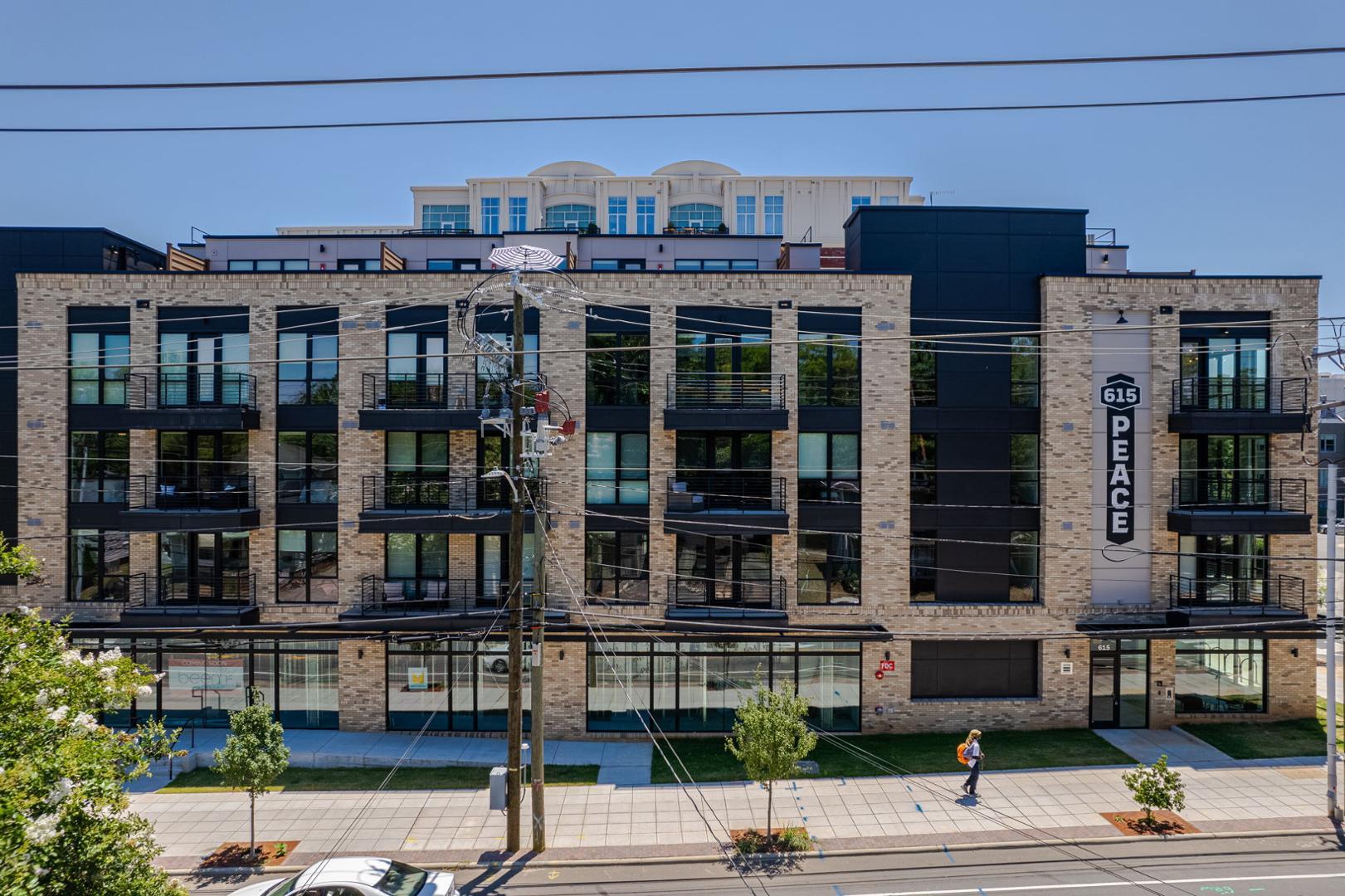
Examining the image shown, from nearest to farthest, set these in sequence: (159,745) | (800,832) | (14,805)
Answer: (14,805), (159,745), (800,832)

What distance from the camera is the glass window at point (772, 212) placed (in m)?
46.9

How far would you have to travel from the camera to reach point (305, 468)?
829 inches

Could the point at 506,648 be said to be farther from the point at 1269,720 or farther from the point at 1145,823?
the point at 1269,720

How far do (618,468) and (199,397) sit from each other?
40.3ft

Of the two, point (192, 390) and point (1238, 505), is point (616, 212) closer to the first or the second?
point (192, 390)

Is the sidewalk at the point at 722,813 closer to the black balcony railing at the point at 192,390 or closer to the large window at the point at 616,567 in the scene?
the large window at the point at 616,567

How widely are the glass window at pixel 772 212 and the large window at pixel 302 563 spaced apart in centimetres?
3469

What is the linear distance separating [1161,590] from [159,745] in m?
23.9

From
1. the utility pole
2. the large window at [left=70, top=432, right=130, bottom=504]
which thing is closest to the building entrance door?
the utility pole

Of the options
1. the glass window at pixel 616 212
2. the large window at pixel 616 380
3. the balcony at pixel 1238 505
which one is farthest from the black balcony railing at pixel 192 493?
the glass window at pixel 616 212

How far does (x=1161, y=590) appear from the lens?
68.9ft

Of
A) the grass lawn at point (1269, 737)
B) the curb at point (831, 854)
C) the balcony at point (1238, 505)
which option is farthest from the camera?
the balcony at point (1238, 505)

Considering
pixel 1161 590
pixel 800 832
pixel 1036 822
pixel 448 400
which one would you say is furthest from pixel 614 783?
pixel 1161 590

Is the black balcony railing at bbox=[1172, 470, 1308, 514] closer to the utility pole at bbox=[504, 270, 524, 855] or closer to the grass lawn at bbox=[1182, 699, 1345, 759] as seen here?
the grass lawn at bbox=[1182, 699, 1345, 759]
